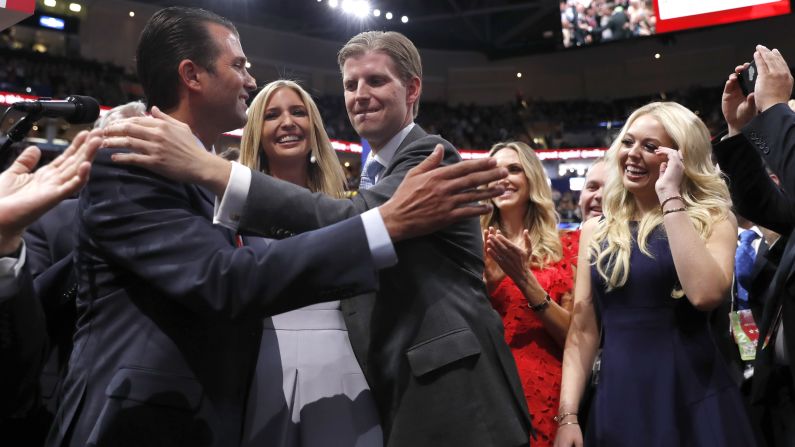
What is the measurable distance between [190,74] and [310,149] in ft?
2.80

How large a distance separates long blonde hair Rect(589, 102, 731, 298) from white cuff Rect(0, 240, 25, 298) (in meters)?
1.63

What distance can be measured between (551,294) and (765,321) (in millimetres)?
896

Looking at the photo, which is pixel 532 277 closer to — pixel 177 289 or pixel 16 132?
pixel 177 289

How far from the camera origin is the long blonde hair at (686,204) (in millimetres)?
2129

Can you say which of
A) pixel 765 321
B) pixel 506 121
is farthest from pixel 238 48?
pixel 506 121

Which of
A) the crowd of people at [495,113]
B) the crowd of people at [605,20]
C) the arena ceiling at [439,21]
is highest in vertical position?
the arena ceiling at [439,21]

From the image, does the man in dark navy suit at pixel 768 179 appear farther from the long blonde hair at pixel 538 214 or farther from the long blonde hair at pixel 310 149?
the long blonde hair at pixel 310 149

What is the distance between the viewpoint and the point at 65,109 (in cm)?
186

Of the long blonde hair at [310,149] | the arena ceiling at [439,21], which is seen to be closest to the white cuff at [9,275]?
the long blonde hair at [310,149]

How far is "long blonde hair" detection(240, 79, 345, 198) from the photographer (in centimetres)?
257

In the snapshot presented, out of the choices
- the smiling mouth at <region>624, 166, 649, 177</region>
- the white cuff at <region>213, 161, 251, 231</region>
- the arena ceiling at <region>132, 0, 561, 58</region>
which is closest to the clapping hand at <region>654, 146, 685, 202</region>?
the smiling mouth at <region>624, 166, 649, 177</region>

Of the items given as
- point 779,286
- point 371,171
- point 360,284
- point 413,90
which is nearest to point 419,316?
point 360,284

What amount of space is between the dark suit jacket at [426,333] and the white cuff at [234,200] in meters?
0.02

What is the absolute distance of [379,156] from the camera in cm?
194
